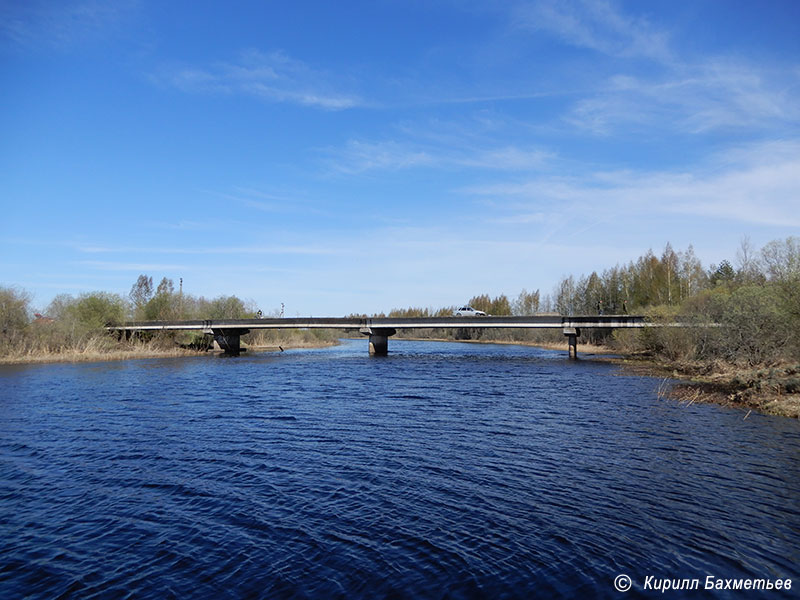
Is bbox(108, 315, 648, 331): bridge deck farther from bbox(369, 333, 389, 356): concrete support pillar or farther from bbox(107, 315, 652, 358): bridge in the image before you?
bbox(369, 333, 389, 356): concrete support pillar

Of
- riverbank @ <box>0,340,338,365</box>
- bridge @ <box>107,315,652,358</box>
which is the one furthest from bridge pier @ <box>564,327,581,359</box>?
riverbank @ <box>0,340,338,365</box>

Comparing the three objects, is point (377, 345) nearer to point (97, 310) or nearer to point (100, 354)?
point (100, 354)

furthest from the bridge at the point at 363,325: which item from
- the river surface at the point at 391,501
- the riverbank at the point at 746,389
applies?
the river surface at the point at 391,501

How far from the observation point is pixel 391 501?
45.0 ft

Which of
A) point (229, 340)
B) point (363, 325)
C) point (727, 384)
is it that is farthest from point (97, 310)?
point (727, 384)

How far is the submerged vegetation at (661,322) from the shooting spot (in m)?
34.2

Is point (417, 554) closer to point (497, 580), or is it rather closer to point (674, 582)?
point (497, 580)

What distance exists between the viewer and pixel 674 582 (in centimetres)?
960

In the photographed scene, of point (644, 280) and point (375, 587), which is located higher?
point (644, 280)

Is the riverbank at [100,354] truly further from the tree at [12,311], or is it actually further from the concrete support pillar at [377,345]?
the concrete support pillar at [377,345]

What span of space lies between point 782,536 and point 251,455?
1621 cm

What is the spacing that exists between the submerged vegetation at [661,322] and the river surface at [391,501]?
1151 cm

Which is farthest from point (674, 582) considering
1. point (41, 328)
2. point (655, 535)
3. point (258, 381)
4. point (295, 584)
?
point (41, 328)

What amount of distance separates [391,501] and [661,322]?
54490 millimetres
